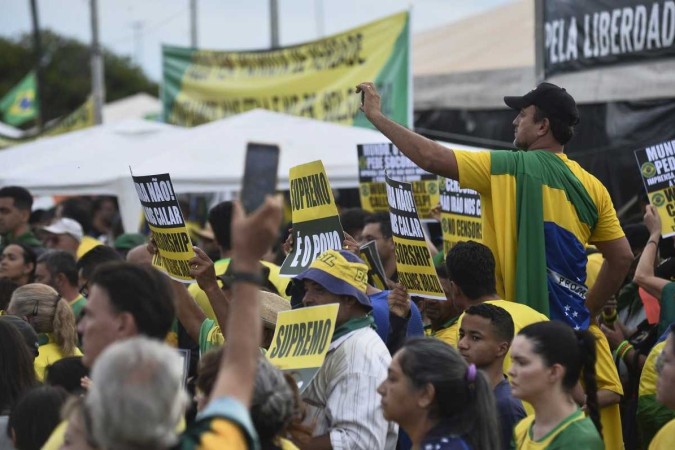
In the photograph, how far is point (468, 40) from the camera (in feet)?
57.2

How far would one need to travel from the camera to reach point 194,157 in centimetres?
1227

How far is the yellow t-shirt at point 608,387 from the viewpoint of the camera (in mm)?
5848

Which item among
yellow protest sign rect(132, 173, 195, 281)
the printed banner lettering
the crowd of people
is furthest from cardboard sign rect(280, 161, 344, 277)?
the printed banner lettering

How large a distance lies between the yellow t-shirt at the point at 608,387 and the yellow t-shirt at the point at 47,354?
106 inches

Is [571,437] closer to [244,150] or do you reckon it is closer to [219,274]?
[219,274]

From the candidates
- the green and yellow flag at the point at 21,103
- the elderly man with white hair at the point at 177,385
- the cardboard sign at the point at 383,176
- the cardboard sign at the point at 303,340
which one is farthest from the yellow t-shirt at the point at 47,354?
the green and yellow flag at the point at 21,103

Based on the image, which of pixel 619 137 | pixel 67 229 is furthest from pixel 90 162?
pixel 619 137

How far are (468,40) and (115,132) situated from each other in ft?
18.1

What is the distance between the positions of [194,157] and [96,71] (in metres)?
14.5

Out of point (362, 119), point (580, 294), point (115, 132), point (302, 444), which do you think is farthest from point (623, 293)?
point (115, 132)

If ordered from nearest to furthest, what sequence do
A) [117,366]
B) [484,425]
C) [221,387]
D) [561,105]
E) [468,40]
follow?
1. [117,366]
2. [221,387]
3. [484,425]
4. [561,105]
5. [468,40]

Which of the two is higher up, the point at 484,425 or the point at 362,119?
the point at 362,119

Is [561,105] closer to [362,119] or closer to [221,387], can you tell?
[221,387]

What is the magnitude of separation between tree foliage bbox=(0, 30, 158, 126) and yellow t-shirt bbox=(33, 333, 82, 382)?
5373cm
